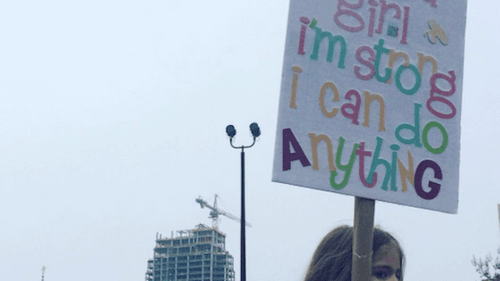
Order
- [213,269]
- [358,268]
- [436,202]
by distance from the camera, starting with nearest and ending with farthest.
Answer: [358,268] → [436,202] → [213,269]

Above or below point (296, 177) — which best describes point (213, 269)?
below

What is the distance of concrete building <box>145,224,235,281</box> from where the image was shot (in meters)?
161

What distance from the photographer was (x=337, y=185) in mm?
3396

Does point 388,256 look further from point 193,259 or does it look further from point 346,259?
point 193,259

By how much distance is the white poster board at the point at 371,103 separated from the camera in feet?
11.2

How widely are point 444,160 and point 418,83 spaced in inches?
16.0

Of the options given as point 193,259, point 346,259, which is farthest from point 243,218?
point 193,259

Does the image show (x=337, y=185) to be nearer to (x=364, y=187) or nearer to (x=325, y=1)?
(x=364, y=187)

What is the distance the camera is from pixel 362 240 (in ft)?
10.9

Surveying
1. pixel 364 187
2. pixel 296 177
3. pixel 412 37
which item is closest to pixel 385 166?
pixel 364 187

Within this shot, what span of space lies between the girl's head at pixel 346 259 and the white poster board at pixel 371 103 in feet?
0.86

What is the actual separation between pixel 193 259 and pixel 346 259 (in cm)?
16192

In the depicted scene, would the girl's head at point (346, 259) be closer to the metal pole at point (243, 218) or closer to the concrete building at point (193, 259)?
the metal pole at point (243, 218)

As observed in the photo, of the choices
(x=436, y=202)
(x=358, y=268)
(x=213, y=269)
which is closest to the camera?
(x=358, y=268)
